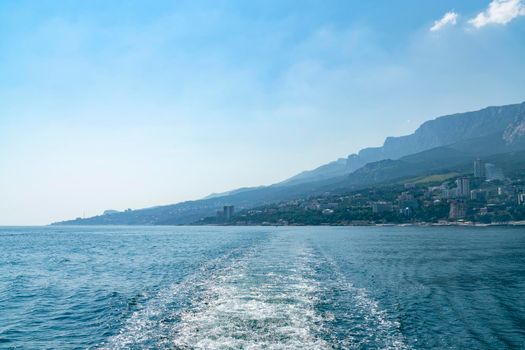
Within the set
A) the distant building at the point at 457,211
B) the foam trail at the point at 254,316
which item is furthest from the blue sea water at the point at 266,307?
the distant building at the point at 457,211

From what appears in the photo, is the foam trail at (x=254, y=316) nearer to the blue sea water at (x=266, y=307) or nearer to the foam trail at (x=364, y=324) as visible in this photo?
the blue sea water at (x=266, y=307)

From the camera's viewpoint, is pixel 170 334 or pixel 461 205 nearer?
pixel 170 334

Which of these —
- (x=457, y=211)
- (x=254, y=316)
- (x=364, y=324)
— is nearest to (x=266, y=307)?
(x=254, y=316)

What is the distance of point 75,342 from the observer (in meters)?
20.2

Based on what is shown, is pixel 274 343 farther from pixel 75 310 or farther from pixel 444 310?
pixel 75 310

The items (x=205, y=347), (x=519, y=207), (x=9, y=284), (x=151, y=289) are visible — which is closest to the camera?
(x=205, y=347)

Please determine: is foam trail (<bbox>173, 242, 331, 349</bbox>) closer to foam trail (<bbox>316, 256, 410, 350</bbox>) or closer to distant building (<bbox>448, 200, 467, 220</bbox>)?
foam trail (<bbox>316, 256, 410, 350</bbox>)

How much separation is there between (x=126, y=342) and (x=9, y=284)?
24.5 metres

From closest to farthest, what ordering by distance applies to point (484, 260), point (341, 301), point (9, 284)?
point (341, 301) → point (9, 284) → point (484, 260)

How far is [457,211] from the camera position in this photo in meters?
186

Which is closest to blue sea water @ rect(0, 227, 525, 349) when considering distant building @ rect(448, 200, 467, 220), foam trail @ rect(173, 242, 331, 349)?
foam trail @ rect(173, 242, 331, 349)

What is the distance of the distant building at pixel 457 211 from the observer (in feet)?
601

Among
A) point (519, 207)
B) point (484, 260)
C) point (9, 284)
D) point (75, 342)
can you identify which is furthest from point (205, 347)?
point (519, 207)

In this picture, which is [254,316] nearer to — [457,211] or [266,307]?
[266,307]
